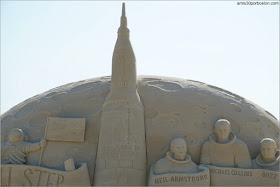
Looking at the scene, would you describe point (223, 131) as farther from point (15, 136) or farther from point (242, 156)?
point (15, 136)

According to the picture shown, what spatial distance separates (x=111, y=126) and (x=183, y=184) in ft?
8.72

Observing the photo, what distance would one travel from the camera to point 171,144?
13344 millimetres

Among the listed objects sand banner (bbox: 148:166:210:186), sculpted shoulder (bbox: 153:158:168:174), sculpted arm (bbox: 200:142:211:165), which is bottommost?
sand banner (bbox: 148:166:210:186)

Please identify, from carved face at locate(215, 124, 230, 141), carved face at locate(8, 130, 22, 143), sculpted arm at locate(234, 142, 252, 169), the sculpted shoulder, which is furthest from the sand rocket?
sculpted arm at locate(234, 142, 252, 169)

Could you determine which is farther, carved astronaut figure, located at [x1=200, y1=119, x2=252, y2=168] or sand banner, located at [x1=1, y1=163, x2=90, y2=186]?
carved astronaut figure, located at [x1=200, y1=119, x2=252, y2=168]

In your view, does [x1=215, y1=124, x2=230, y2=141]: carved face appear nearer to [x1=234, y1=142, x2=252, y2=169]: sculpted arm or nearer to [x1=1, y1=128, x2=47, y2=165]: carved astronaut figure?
[x1=234, y1=142, x2=252, y2=169]: sculpted arm

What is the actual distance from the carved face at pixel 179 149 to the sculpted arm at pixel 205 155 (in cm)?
59

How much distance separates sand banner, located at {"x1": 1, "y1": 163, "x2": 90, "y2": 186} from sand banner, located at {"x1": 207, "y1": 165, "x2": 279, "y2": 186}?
3.48 m

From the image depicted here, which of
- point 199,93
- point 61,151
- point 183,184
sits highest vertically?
point 199,93

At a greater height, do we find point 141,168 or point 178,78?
point 178,78

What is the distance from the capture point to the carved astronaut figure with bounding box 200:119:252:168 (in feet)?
43.9

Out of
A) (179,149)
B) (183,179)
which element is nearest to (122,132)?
(179,149)

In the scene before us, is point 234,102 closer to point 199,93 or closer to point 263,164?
point 199,93

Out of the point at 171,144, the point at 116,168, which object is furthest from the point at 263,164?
the point at 116,168
